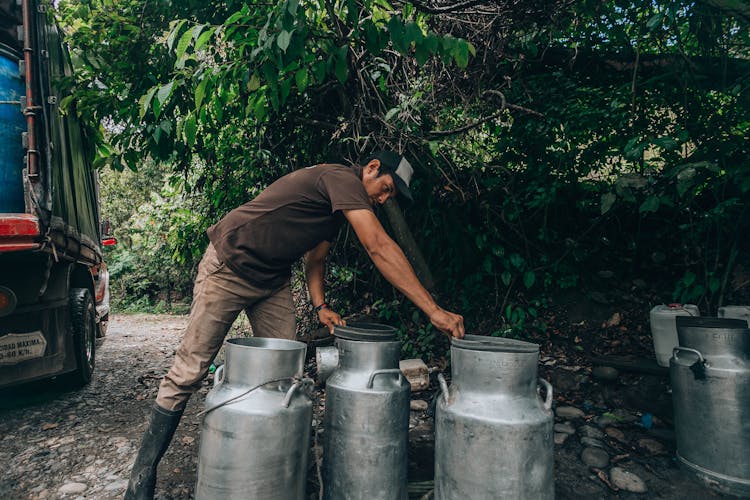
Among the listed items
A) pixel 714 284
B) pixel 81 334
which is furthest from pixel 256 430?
pixel 714 284

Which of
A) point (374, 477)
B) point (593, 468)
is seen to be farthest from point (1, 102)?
point (593, 468)

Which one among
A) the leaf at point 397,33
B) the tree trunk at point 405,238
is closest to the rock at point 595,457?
the tree trunk at point 405,238

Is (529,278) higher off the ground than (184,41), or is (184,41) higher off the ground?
(184,41)

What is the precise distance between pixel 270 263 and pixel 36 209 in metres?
1.67

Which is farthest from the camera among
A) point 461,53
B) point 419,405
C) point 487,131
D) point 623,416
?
point 487,131

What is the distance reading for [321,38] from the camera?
111 inches

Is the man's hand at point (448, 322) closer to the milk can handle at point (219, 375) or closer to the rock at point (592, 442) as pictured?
the milk can handle at point (219, 375)

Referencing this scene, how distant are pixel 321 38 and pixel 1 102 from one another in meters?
2.11

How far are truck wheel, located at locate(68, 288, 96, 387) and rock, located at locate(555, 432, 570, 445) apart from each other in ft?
12.8

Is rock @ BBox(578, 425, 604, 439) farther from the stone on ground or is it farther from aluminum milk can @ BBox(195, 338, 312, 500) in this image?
aluminum milk can @ BBox(195, 338, 312, 500)

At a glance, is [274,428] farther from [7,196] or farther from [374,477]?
[7,196]

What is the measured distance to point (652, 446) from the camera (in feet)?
9.30

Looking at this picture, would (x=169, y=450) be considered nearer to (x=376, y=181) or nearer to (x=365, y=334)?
(x=365, y=334)

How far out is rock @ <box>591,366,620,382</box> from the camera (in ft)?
11.5
